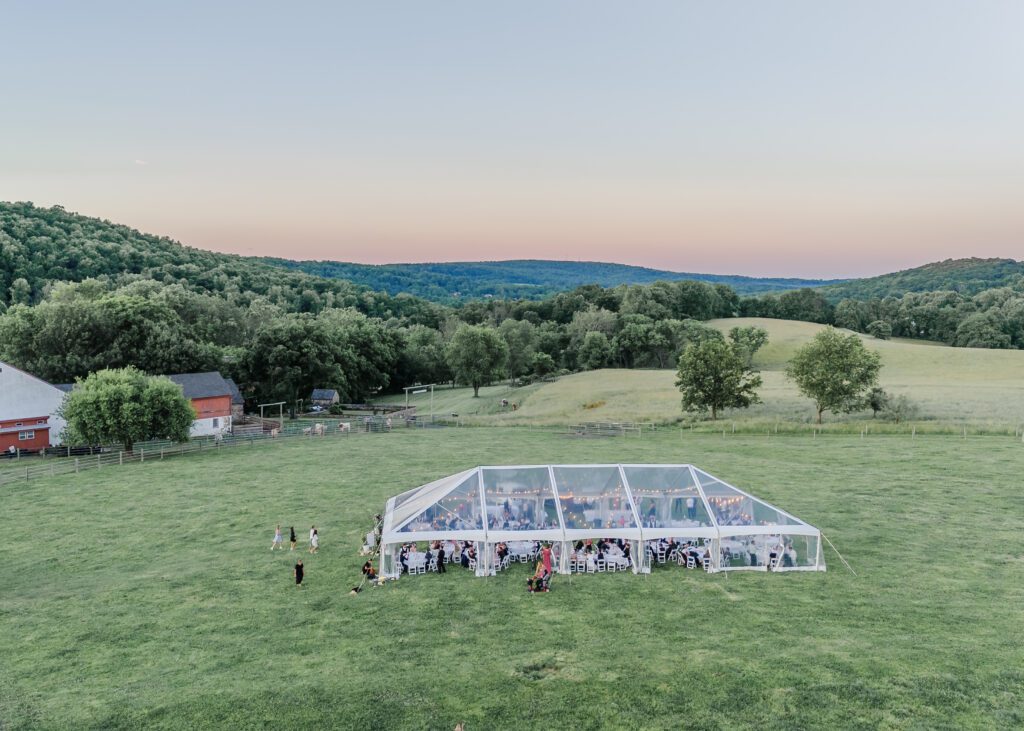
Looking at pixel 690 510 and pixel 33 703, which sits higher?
pixel 690 510

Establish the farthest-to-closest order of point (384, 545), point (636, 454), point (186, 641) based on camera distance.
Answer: point (636, 454) < point (384, 545) < point (186, 641)

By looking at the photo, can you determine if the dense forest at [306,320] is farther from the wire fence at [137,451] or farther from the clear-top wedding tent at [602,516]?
the clear-top wedding tent at [602,516]

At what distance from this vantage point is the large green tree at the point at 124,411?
40469mm

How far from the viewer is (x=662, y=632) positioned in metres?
16.2

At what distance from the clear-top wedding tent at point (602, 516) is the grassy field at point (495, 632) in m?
0.98

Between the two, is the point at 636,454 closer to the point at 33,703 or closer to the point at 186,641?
the point at 186,641

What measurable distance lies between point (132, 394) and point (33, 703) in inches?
1254

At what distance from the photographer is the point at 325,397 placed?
252 feet

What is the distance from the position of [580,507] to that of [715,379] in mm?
33387

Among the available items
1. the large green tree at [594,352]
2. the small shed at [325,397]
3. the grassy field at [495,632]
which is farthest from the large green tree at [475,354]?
the grassy field at [495,632]

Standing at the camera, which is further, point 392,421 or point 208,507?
point 392,421

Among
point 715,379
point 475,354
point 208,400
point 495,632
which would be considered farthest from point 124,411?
point 475,354

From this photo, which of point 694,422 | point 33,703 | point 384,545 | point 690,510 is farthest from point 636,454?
point 33,703

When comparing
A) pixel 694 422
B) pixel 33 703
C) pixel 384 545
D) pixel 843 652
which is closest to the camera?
pixel 33 703
